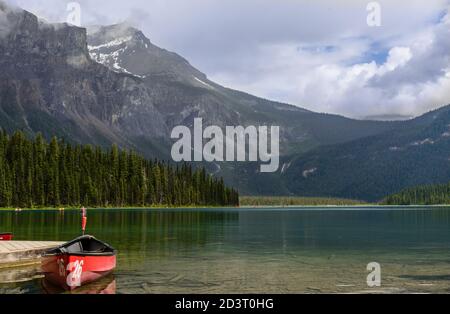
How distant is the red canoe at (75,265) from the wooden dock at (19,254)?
8945 millimetres

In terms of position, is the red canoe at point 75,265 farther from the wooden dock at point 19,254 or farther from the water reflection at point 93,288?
the wooden dock at point 19,254

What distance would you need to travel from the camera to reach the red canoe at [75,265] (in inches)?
1508

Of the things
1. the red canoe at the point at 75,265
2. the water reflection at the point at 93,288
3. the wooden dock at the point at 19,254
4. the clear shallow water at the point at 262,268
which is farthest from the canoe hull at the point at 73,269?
the wooden dock at the point at 19,254

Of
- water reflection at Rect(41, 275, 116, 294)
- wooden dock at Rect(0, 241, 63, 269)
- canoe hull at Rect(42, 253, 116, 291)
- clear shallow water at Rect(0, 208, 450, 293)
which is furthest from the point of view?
wooden dock at Rect(0, 241, 63, 269)

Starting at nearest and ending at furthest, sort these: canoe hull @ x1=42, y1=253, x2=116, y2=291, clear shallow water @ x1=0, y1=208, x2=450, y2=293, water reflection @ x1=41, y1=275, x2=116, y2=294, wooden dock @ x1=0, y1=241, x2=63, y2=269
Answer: water reflection @ x1=41, y1=275, x2=116, y2=294 < canoe hull @ x1=42, y1=253, x2=116, y2=291 < clear shallow water @ x1=0, y1=208, x2=450, y2=293 < wooden dock @ x1=0, y1=241, x2=63, y2=269

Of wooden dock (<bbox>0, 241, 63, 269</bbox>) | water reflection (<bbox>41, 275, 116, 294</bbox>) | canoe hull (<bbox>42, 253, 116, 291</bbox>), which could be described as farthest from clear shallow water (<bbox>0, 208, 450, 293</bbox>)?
wooden dock (<bbox>0, 241, 63, 269</bbox>)

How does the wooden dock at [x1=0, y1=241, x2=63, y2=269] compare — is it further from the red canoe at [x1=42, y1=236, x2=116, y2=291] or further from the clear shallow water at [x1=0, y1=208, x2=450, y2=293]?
the red canoe at [x1=42, y1=236, x2=116, y2=291]

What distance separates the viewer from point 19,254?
49.8 meters

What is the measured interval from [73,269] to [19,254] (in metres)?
14.0

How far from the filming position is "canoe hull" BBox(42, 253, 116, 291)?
3825 centimetres

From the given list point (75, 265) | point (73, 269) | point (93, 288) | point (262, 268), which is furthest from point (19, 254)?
point (262, 268)

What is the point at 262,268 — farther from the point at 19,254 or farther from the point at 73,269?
the point at 19,254

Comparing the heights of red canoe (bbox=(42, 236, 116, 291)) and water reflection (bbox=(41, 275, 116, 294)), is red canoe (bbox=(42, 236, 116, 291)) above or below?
above
